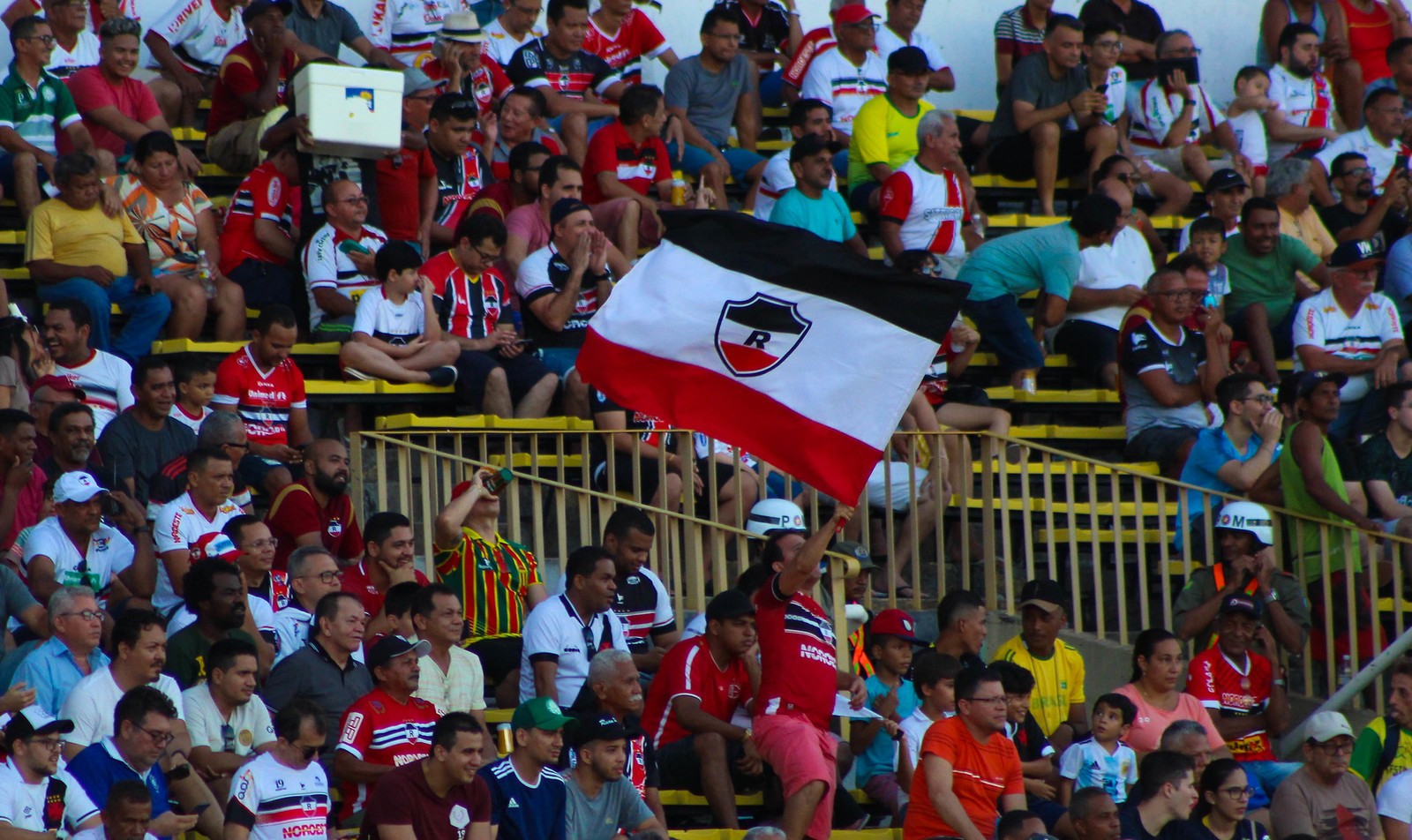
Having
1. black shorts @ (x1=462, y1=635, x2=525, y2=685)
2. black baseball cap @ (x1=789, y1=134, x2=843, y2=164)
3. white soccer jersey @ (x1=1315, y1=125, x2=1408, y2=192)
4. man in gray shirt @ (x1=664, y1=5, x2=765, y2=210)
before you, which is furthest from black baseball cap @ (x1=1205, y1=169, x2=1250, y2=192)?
black shorts @ (x1=462, y1=635, x2=525, y2=685)

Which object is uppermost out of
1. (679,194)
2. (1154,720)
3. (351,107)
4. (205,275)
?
(351,107)

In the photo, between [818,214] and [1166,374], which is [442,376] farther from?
[1166,374]

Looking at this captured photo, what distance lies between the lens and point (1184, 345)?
1370 centimetres

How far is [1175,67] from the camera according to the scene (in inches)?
659

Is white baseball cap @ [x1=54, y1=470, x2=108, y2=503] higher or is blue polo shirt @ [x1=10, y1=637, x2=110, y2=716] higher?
white baseball cap @ [x1=54, y1=470, x2=108, y2=503]

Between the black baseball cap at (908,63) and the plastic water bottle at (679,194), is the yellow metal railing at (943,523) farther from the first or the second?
the black baseball cap at (908,63)

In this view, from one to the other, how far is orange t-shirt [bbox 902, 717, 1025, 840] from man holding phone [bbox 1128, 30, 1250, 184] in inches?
302

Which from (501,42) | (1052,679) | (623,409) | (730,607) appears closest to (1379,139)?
(501,42)

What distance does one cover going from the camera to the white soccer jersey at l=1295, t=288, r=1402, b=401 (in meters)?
14.6

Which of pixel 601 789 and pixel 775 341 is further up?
pixel 775 341

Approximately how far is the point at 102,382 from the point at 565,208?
3.01m

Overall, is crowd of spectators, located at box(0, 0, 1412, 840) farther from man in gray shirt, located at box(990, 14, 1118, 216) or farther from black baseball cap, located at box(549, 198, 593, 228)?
black baseball cap, located at box(549, 198, 593, 228)

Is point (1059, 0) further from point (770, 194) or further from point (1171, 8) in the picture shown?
point (770, 194)

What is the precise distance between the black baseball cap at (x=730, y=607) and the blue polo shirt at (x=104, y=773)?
257 cm
